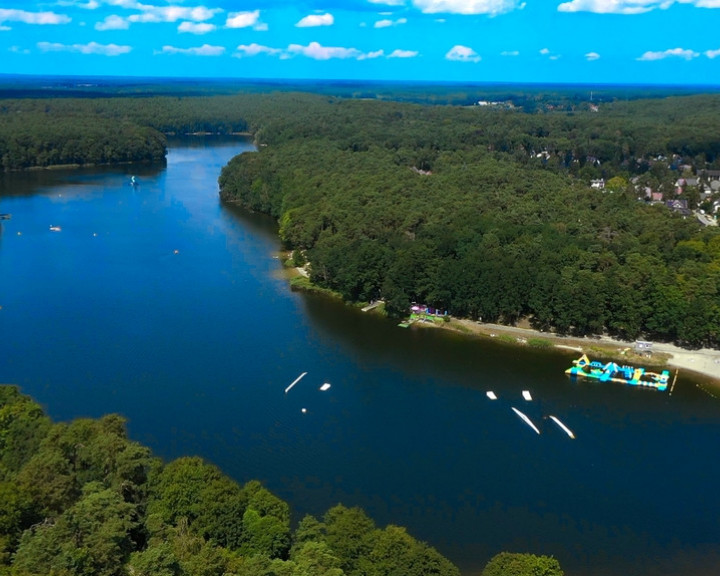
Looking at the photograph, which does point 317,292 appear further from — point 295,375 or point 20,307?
point 20,307

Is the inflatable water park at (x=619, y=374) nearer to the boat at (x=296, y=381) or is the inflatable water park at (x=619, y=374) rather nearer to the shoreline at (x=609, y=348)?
the shoreline at (x=609, y=348)

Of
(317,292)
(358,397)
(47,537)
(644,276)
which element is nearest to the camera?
(47,537)

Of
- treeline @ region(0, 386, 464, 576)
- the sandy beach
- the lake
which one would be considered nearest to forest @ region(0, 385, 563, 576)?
treeline @ region(0, 386, 464, 576)

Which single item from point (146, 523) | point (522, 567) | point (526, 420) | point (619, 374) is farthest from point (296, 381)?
point (522, 567)

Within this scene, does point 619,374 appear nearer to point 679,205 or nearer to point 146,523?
point 146,523

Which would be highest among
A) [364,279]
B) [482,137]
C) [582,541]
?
[482,137]

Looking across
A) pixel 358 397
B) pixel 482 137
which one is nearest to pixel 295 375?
pixel 358 397

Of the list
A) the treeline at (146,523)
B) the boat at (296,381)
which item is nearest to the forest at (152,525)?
the treeline at (146,523)
